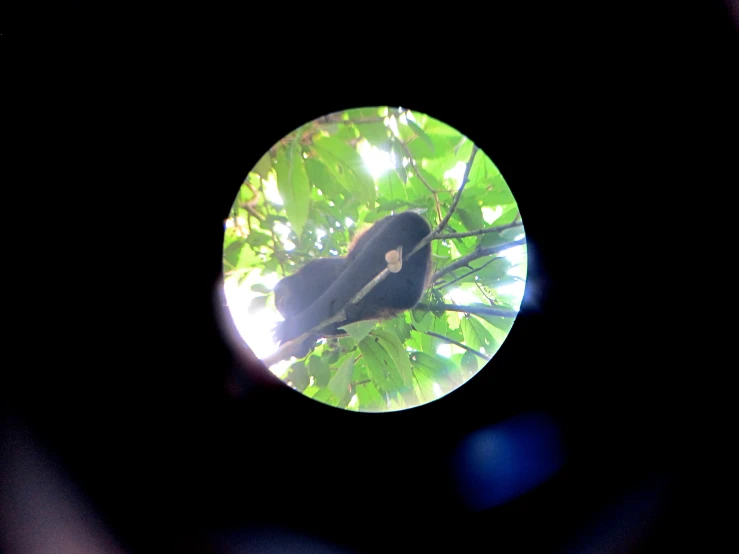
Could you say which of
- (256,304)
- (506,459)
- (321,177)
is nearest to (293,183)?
(321,177)

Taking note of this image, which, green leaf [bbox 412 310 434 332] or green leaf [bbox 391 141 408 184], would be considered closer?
green leaf [bbox 391 141 408 184]

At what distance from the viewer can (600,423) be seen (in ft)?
2.90

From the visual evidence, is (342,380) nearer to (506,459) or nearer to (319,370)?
(319,370)

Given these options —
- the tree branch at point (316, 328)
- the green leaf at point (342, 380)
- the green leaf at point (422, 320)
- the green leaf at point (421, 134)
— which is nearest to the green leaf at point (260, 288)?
the tree branch at point (316, 328)

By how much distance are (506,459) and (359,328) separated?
399 mm

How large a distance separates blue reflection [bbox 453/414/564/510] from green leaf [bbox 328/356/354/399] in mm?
249

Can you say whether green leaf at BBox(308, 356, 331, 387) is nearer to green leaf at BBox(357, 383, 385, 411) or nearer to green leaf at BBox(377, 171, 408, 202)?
green leaf at BBox(357, 383, 385, 411)

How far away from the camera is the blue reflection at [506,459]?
2.91 ft

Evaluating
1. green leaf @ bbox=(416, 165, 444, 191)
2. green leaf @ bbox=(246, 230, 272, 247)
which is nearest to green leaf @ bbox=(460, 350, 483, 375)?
green leaf @ bbox=(416, 165, 444, 191)

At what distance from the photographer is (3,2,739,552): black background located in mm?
756

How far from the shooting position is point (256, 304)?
98 cm

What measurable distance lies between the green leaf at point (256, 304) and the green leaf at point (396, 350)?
246 mm

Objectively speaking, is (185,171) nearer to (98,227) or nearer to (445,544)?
(98,227)

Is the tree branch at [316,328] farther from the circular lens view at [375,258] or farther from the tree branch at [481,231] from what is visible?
the tree branch at [481,231]
